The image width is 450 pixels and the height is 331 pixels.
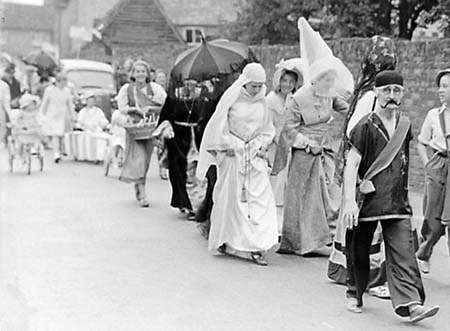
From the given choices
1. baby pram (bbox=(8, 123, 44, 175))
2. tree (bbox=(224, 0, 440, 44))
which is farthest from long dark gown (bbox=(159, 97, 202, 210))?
tree (bbox=(224, 0, 440, 44))

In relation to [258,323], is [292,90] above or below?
above

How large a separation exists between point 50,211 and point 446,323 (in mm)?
6538

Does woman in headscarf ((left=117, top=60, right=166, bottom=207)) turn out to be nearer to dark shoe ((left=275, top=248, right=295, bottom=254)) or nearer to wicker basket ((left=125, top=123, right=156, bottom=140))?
wicker basket ((left=125, top=123, right=156, bottom=140))

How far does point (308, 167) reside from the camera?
9.94 m

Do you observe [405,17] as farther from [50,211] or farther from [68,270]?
[68,270]

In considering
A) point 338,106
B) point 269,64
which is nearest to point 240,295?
point 338,106

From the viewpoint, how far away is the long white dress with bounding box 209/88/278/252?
973cm

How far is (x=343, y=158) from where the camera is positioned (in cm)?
768

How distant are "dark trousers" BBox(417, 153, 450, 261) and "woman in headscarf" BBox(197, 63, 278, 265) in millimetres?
1456

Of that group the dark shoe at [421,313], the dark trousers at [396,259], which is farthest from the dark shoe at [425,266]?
the dark shoe at [421,313]

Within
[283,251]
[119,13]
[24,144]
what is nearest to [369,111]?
[283,251]

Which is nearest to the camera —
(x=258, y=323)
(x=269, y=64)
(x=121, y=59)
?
(x=258, y=323)

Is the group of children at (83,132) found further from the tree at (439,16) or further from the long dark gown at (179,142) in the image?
the tree at (439,16)

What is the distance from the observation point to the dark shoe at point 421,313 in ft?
23.0
